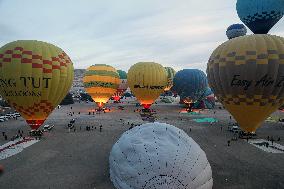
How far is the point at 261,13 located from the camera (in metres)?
30.0

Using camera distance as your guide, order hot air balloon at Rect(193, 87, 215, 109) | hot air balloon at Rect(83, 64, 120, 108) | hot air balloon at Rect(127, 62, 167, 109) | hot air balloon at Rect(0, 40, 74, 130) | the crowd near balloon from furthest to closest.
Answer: hot air balloon at Rect(193, 87, 215, 109) < hot air balloon at Rect(83, 64, 120, 108) < hot air balloon at Rect(127, 62, 167, 109) < hot air balloon at Rect(0, 40, 74, 130) < the crowd near balloon

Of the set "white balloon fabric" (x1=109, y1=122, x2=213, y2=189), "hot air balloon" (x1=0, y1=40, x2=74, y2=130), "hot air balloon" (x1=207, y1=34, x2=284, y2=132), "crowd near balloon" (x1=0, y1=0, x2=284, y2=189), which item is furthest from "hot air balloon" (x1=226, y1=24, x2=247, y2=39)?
"white balloon fabric" (x1=109, y1=122, x2=213, y2=189)

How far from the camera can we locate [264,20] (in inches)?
1193

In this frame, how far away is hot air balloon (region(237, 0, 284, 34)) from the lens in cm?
2967

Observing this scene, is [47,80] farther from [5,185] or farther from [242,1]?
[242,1]

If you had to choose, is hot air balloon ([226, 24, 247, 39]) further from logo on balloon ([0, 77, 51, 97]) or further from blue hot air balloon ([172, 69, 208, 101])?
logo on balloon ([0, 77, 51, 97])

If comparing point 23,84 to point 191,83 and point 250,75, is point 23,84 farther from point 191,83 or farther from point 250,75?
point 191,83

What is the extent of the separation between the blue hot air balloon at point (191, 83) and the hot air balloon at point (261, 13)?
788 inches

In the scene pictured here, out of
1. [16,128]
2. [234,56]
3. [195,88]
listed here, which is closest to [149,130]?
[234,56]

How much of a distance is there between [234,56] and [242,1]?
10.3m

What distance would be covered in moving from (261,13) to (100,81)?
98.8 ft

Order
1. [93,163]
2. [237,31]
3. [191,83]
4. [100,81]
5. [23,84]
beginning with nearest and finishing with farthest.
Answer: [93,163], [23,84], [237,31], [191,83], [100,81]

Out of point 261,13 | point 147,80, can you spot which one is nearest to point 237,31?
point 261,13

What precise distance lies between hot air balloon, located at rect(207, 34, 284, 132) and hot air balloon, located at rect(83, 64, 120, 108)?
2865cm
